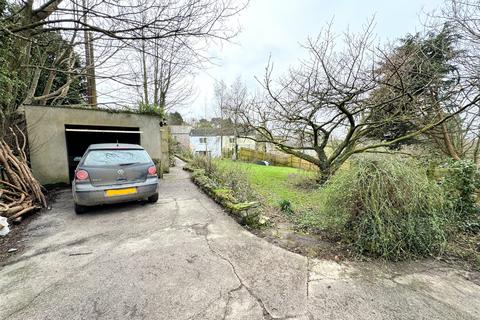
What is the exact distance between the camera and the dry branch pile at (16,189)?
4.46 meters

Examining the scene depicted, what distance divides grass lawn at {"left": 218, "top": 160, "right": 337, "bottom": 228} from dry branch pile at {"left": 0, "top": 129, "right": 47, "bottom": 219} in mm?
5310

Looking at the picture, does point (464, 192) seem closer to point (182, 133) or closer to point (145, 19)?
point (145, 19)

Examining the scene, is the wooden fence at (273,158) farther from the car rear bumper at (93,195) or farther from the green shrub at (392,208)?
the car rear bumper at (93,195)

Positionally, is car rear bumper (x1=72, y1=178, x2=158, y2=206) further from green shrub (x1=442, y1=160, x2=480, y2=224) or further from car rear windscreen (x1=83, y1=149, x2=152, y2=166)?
green shrub (x1=442, y1=160, x2=480, y2=224)

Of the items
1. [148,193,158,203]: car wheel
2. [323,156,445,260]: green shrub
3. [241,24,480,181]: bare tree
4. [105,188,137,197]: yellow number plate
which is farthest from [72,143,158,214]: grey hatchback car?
[241,24,480,181]: bare tree

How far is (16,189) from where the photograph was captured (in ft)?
16.6

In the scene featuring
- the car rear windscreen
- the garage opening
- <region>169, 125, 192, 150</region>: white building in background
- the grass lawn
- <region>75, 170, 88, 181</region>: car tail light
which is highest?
<region>169, 125, 192, 150</region>: white building in background

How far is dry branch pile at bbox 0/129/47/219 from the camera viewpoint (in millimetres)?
4462

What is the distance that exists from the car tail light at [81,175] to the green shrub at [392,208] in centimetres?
487

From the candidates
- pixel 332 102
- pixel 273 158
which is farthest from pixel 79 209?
pixel 273 158

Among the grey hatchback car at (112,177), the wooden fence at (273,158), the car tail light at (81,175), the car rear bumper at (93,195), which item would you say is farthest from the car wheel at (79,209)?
the wooden fence at (273,158)

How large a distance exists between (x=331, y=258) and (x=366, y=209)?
84cm

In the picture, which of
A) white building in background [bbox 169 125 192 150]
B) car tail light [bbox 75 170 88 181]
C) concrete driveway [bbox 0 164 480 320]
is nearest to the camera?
concrete driveway [bbox 0 164 480 320]

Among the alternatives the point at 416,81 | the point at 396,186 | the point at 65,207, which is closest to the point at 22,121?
the point at 65,207
